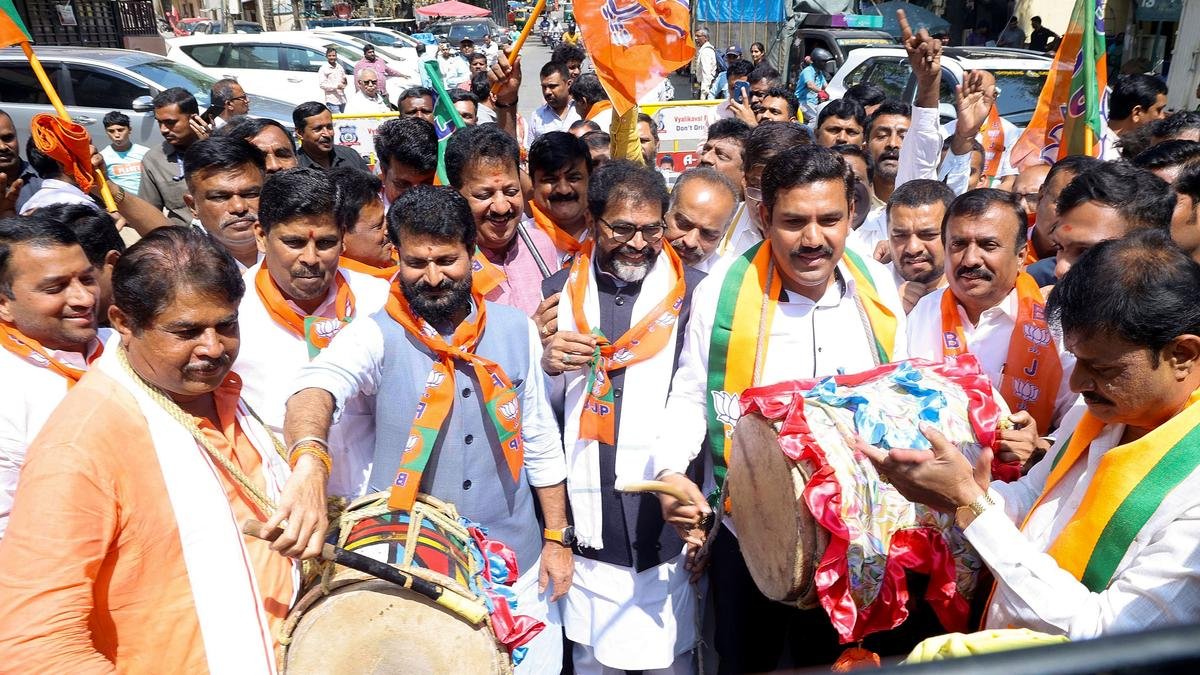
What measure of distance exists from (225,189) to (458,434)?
1.78 metres

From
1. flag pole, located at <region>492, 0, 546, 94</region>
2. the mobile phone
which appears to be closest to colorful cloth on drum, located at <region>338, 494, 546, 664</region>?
flag pole, located at <region>492, 0, 546, 94</region>

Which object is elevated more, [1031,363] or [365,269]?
[365,269]

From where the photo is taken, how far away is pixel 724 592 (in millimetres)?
2869

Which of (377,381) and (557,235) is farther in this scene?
(557,235)

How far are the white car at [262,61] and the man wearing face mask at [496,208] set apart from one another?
42.1 feet

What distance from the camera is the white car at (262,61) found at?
15.6 metres

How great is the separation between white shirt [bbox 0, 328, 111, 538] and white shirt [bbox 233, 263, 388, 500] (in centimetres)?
55

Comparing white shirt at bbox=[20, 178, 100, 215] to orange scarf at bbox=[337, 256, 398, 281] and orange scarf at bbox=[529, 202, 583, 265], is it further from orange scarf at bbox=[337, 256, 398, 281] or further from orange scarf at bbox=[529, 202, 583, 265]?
orange scarf at bbox=[529, 202, 583, 265]

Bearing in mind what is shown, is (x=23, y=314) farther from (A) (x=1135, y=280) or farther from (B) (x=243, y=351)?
Result: (A) (x=1135, y=280)

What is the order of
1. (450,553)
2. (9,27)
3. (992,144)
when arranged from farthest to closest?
(992,144), (9,27), (450,553)

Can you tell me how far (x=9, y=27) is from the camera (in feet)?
15.0

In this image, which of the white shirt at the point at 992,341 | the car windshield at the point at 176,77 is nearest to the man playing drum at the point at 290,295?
the white shirt at the point at 992,341

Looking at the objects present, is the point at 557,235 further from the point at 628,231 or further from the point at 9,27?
the point at 9,27

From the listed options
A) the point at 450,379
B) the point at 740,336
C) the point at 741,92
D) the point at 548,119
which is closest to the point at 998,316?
the point at 740,336
